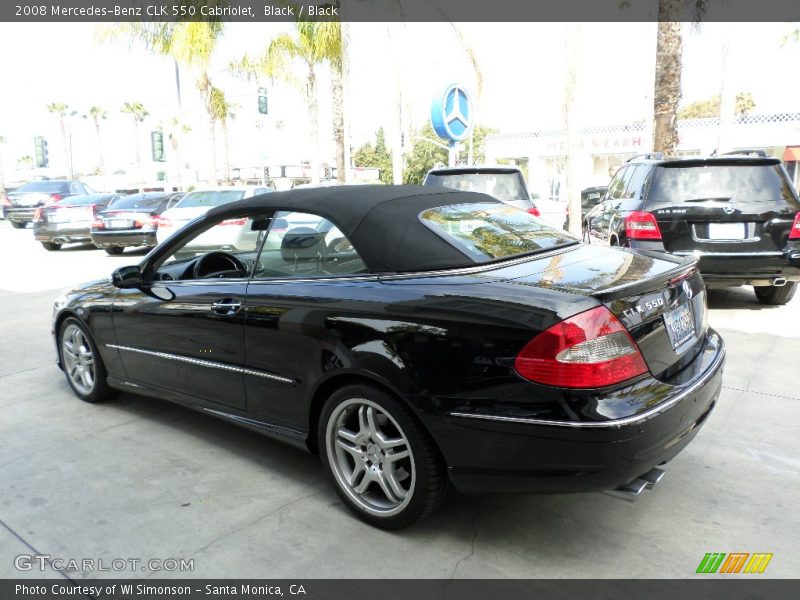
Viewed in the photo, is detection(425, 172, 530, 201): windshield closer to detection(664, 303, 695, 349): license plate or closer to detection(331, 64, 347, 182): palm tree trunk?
detection(664, 303, 695, 349): license plate

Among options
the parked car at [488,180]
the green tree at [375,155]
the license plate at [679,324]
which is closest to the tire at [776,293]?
the parked car at [488,180]

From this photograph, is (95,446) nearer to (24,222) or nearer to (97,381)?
(97,381)

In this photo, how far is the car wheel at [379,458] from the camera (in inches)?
110

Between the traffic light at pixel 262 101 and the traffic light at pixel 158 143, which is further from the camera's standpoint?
the traffic light at pixel 158 143

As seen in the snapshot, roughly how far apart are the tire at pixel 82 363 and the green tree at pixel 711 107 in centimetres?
5601

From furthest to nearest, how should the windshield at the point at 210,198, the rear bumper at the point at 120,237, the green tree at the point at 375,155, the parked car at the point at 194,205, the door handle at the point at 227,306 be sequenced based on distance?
the green tree at the point at 375,155 < the rear bumper at the point at 120,237 < the windshield at the point at 210,198 < the parked car at the point at 194,205 < the door handle at the point at 227,306

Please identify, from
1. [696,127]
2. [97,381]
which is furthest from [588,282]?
[696,127]

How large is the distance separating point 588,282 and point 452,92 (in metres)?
12.1

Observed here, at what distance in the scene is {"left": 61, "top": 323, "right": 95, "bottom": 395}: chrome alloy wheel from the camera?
4.83 meters

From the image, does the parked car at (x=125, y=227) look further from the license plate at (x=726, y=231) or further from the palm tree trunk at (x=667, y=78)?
the license plate at (x=726, y=231)

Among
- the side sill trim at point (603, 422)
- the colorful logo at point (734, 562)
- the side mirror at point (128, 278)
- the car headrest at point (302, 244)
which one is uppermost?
the car headrest at point (302, 244)

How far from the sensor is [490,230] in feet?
11.3

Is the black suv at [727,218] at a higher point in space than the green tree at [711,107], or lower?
lower

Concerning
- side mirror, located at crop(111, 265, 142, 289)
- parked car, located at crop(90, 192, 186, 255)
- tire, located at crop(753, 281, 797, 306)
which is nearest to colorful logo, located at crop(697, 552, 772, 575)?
side mirror, located at crop(111, 265, 142, 289)
